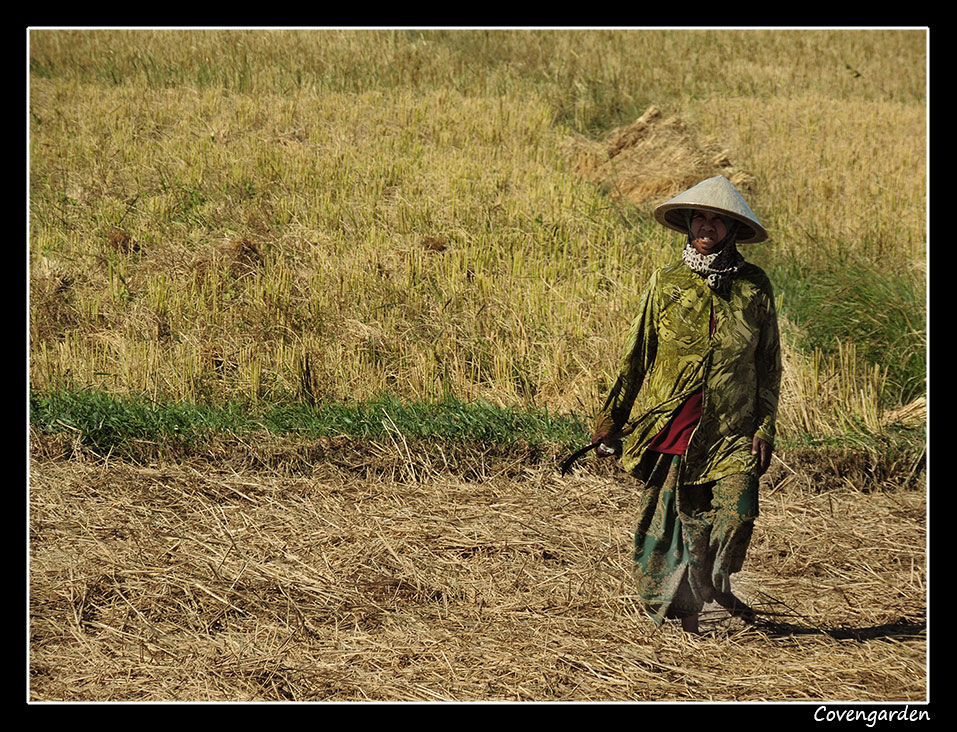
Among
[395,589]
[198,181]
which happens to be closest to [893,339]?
[395,589]

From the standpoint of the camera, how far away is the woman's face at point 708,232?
3.61 m

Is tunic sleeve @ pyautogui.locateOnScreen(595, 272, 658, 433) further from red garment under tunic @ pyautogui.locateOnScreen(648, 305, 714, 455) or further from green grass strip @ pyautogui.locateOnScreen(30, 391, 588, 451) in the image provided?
green grass strip @ pyautogui.locateOnScreen(30, 391, 588, 451)

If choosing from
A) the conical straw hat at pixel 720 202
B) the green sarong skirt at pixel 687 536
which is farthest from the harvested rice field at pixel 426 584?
the conical straw hat at pixel 720 202

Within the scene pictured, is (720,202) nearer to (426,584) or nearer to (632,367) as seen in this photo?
(632,367)

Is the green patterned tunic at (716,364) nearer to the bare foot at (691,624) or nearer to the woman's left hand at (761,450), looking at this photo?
the woman's left hand at (761,450)

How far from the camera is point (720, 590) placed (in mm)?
3871

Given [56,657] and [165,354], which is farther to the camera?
[165,354]

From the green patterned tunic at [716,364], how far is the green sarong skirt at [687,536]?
95 mm

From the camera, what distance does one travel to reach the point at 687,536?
3.79 meters

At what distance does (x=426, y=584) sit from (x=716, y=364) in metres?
1.72

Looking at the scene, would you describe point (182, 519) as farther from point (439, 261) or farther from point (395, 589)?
point (439, 261)

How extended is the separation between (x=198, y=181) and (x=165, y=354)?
3.00 metres

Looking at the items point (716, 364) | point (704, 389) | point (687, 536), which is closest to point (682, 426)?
point (704, 389)

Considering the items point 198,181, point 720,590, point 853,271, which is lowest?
point 720,590
